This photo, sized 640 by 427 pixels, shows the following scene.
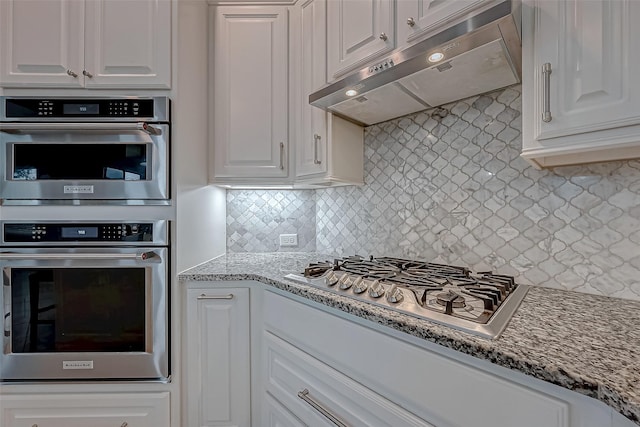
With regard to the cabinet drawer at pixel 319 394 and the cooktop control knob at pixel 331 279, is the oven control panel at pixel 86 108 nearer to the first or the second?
the cooktop control knob at pixel 331 279

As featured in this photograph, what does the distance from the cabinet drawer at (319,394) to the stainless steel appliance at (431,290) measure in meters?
0.27

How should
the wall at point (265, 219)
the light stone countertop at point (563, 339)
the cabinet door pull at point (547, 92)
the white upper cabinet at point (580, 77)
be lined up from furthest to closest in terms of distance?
the wall at point (265, 219)
the cabinet door pull at point (547, 92)
the white upper cabinet at point (580, 77)
the light stone countertop at point (563, 339)

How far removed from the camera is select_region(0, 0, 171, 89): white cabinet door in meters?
1.35

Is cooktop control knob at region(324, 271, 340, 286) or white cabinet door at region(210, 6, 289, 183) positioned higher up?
white cabinet door at region(210, 6, 289, 183)

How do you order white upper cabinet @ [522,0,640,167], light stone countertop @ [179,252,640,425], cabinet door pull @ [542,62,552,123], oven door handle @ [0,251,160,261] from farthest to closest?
oven door handle @ [0,251,160,261]
cabinet door pull @ [542,62,552,123]
white upper cabinet @ [522,0,640,167]
light stone countertop @ [179,252,640,425]

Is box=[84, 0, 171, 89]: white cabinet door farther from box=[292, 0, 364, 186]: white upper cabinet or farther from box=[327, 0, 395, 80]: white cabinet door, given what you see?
box=[327, 0, 395, 80]: white cabinet door

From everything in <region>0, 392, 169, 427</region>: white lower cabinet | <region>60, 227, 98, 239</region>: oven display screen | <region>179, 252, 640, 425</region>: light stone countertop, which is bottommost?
<region>0, 392, 169, 427</region>: white lower cabinet

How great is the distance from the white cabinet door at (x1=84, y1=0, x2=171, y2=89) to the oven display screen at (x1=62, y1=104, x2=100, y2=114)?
0.10 metres

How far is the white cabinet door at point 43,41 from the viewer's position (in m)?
1.34

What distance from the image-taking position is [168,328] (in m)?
1.35

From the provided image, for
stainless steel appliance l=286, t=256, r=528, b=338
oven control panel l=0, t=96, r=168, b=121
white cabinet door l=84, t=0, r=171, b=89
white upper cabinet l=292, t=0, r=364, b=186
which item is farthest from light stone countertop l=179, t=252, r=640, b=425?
white cabinet door l=84, t=0, r=171, b=89

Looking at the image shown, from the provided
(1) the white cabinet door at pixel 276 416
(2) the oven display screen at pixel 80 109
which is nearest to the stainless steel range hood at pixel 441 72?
(2) the oven display screen at pixel 80 109

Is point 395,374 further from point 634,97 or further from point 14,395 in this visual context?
point 14,395

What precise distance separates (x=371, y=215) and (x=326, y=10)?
1.08 metres
